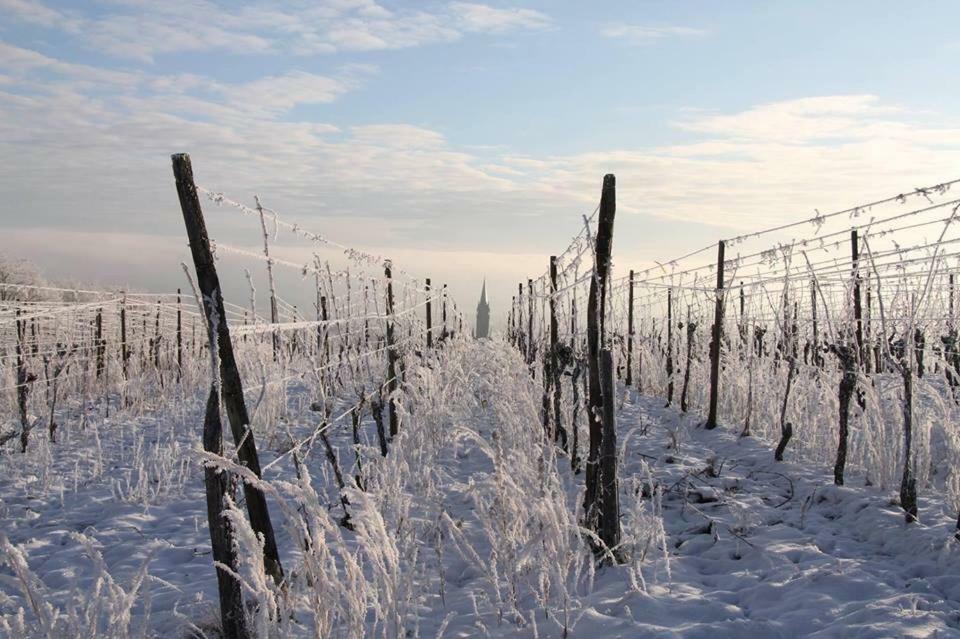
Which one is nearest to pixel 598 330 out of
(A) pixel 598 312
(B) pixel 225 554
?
(A) pixel 598 312

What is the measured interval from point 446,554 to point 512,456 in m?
0.75

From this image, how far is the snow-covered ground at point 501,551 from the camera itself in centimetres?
254

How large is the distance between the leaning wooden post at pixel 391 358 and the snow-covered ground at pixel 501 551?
34.6 inches

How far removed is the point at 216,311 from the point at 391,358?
4.08 m

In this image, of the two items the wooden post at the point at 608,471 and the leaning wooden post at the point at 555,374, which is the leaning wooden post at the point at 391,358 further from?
the wooden post at the point at 608,471

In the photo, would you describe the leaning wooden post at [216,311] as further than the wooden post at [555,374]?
No

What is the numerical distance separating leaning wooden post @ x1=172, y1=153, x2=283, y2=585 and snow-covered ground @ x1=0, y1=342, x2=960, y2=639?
0.44 metres

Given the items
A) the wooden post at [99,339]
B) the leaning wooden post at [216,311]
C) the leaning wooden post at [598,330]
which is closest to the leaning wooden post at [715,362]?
the leaning wooden post at [598,330]

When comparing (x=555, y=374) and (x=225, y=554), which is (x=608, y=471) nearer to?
(x=225, y=554)

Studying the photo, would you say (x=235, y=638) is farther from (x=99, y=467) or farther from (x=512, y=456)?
(x=99, y=467)

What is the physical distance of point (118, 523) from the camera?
15.5ft

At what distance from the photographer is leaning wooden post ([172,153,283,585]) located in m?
2.90

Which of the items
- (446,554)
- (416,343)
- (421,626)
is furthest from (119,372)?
(421,626)

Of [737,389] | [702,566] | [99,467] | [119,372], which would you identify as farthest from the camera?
[119,372]
